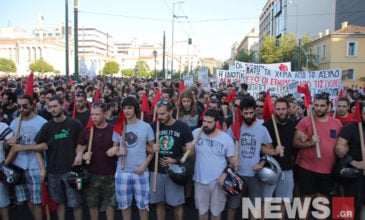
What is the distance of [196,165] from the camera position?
4.59m

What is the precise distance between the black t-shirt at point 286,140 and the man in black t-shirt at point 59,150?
263 centimetres

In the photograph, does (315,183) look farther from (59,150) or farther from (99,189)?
(59,150)

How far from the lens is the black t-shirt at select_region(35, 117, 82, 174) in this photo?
464 centimetres

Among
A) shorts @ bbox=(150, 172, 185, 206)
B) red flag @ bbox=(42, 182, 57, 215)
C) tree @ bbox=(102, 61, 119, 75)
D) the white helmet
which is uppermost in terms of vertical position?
tree @ bbox=(102, 61, 119, 75)

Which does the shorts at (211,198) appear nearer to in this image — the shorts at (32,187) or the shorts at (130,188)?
the shorts at (130,188)

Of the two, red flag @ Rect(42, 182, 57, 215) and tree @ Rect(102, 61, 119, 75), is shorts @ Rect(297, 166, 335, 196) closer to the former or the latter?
red flag @ Rect(42, 182, 57, 215)

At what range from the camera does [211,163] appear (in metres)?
4.44

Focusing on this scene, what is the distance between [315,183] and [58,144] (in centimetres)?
341

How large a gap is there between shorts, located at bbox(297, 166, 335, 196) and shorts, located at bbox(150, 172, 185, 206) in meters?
1.63

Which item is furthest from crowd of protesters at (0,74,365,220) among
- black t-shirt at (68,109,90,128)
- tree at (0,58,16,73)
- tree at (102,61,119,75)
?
tree at (0,58,16,73)

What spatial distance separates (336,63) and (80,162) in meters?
45.0

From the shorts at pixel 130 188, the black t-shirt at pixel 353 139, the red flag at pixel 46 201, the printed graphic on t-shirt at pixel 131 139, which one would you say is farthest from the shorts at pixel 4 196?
the black t-shirt at pixel 353 139

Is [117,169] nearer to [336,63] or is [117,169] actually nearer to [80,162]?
[80,162]

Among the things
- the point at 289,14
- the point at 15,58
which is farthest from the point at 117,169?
the point at 15,58
